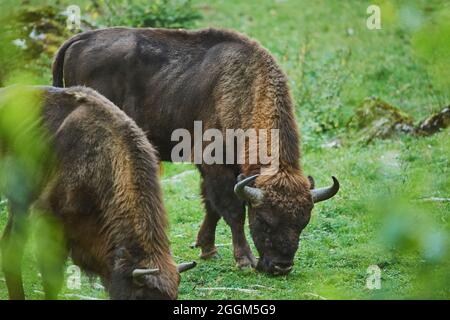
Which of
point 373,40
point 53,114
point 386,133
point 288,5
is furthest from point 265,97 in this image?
point 288,5

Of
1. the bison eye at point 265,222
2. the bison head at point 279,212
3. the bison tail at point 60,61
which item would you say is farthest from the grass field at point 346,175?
the bison tail at point 60,61

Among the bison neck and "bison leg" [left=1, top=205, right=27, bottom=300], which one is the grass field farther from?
the bison neck

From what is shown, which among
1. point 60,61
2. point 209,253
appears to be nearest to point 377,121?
point 209,253

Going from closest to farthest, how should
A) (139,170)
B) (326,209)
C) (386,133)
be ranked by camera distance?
(139,170), (326,209), (386,133)

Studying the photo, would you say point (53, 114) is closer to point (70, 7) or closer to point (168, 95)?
point (168, 95)

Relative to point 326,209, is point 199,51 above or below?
above

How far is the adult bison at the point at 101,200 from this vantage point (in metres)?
5.64

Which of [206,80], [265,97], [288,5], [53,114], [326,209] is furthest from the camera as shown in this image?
[288,5]

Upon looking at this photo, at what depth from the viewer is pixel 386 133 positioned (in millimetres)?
13727

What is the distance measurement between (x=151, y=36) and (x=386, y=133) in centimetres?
597

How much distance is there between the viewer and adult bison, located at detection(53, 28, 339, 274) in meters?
7.76

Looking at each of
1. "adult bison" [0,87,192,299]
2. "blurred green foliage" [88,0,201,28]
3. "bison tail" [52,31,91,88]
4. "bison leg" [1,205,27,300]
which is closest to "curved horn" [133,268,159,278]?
"adult bison" [0,87,192,299]

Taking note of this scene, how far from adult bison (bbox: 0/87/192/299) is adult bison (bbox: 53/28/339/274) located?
1927mm

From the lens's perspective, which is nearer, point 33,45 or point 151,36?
point 151,36
